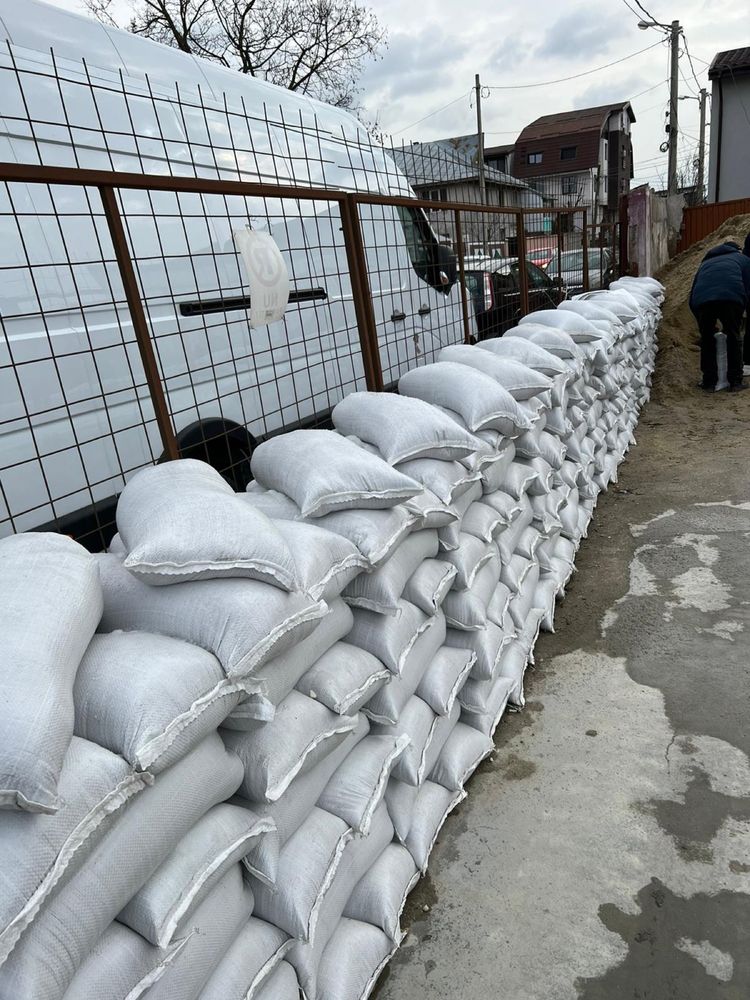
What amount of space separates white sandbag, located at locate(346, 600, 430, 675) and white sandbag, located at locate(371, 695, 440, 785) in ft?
0.59

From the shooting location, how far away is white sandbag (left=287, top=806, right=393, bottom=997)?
5.23 feet

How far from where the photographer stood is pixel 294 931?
1539mm

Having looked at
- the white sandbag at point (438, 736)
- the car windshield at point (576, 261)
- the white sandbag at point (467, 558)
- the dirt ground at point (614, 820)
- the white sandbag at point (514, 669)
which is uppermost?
the car windshield at point (576, 261)

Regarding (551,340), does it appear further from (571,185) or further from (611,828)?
(571,185)

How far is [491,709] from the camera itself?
8.82 feet

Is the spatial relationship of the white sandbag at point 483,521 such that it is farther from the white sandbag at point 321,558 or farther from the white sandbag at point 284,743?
the white sandbag at point 284,743

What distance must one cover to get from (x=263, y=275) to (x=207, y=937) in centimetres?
206

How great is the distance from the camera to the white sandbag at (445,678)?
7.61 ft

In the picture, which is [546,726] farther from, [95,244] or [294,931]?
[95,244]

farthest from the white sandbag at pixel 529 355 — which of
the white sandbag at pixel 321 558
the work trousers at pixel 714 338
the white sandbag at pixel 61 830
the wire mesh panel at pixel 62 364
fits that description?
the work trousers at pixel 714 338

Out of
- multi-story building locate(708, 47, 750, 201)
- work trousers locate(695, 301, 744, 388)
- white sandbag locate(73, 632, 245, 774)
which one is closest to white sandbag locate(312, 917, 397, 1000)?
white sandbag locate(73, 632, 245, 774)

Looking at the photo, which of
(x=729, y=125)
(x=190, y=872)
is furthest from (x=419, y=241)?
(x=729, y=125)

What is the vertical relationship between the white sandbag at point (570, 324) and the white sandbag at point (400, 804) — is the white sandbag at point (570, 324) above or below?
above

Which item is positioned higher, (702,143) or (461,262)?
(702,143)
